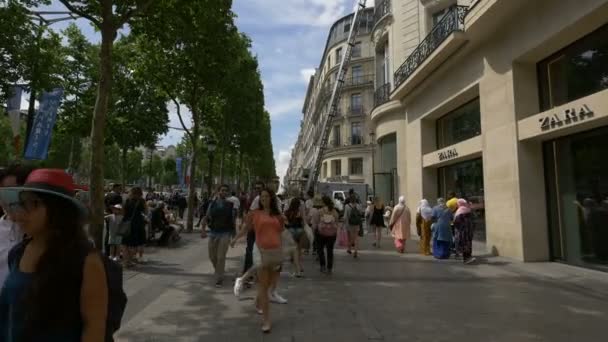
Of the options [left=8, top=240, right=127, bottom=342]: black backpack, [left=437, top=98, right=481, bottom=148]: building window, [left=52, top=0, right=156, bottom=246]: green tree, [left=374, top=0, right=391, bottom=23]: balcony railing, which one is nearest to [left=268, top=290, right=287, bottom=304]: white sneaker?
[left=52, top=0, right=156, bottom=246]: green tree

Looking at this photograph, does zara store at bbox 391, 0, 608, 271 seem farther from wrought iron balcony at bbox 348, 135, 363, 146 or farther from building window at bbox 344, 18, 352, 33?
building window at bbox 344, 18, 352, 33

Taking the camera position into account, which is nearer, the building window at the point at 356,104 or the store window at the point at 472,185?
the store window at the point at 472,185

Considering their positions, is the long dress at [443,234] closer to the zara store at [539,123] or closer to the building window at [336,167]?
the zara store at [539,123]

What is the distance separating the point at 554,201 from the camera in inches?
416

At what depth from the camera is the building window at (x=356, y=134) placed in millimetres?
48312

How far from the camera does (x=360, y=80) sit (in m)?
48.9

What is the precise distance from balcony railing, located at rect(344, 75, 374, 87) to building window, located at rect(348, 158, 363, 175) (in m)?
8.46

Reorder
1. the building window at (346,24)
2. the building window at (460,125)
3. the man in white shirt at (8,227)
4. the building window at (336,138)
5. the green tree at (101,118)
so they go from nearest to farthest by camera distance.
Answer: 1. the man in white shirt at (8,227)
2. the green tree at (101,118)
3. the building window at (460,125)
4. the building window at (336,138)
5. the building window at (346,24)

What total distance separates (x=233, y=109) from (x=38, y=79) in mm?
14359

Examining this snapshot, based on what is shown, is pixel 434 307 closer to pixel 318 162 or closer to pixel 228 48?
pixel 228 48

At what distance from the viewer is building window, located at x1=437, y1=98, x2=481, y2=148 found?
14.3 meters

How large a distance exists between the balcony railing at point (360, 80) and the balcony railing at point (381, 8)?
2443cm

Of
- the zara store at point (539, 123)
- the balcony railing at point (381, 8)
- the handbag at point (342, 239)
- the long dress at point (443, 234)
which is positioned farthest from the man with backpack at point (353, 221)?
the balcony railing at point (381, 8)

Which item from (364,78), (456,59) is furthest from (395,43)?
(364,78)
